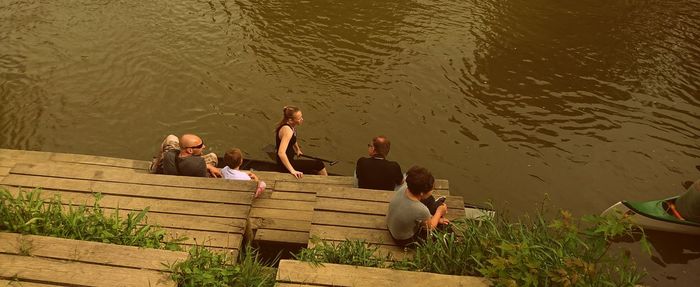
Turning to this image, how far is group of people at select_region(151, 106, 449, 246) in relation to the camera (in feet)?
18.7

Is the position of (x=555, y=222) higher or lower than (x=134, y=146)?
higher

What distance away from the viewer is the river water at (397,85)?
36.1 ft

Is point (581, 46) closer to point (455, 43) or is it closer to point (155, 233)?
point (455, 43)

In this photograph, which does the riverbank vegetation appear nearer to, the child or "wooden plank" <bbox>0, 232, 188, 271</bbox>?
"wooden plank" <bbox>0, 232, 188, 271</bbox>

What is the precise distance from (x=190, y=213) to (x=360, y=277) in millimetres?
2604

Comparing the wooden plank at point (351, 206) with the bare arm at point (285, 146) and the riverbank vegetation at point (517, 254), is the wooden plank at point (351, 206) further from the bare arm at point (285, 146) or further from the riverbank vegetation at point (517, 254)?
the bare arm at point (285, 146)

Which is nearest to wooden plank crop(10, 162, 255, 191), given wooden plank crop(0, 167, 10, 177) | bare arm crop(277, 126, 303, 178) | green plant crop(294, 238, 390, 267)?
wooden plank crop(0, 167, 10, 177)

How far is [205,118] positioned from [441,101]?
20.6 ft

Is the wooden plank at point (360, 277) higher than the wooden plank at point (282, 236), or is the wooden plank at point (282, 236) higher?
A: the wooden plank at point (360, 277)

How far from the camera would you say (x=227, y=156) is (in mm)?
7914

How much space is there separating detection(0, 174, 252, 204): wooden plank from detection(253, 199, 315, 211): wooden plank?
1.00m

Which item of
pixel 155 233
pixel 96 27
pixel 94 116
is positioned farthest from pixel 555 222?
pixel 96 27

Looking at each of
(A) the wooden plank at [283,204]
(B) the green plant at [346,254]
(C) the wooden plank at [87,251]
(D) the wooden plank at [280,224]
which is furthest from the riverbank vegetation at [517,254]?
(A) the wooden plank at [283,204]

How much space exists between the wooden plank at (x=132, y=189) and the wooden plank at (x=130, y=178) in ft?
0.29
